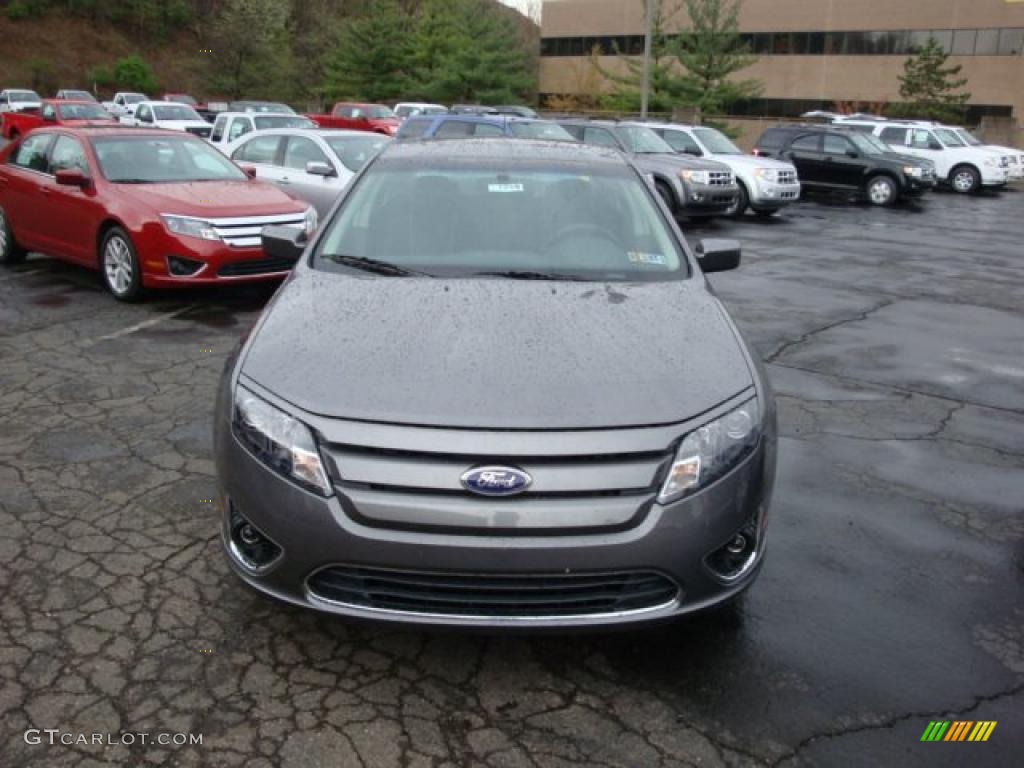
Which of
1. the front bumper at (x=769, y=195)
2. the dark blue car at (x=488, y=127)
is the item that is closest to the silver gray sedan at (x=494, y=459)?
the dark blue car at (x=488, y=127)

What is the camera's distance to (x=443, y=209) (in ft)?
14.3

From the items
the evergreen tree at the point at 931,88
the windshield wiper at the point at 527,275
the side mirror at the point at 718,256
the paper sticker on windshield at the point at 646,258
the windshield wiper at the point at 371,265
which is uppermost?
the evergreen tree at the point at 931,88

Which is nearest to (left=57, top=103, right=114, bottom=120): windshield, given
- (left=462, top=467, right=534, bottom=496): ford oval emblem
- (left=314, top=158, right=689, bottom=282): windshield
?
(left=314, top=158, right=689, bottom=282): windshield

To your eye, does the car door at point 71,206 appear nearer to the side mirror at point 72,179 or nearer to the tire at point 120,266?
the side mirror at point 72,179

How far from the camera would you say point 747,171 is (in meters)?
18.4

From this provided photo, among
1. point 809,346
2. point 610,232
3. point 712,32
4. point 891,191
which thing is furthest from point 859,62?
point 610,232

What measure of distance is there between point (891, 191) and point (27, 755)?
22340mm

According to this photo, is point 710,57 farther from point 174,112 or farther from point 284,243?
point 284,243

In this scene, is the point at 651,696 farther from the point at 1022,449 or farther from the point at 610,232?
the point at 1022,449

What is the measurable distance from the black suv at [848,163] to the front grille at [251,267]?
16.5 meters

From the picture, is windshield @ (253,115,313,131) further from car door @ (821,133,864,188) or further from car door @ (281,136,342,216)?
car door @ (821,133,864,188)

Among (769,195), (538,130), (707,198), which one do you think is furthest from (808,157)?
(538,130)

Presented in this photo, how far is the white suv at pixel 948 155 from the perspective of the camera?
25.3 meters

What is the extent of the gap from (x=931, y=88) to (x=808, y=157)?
26381mm
